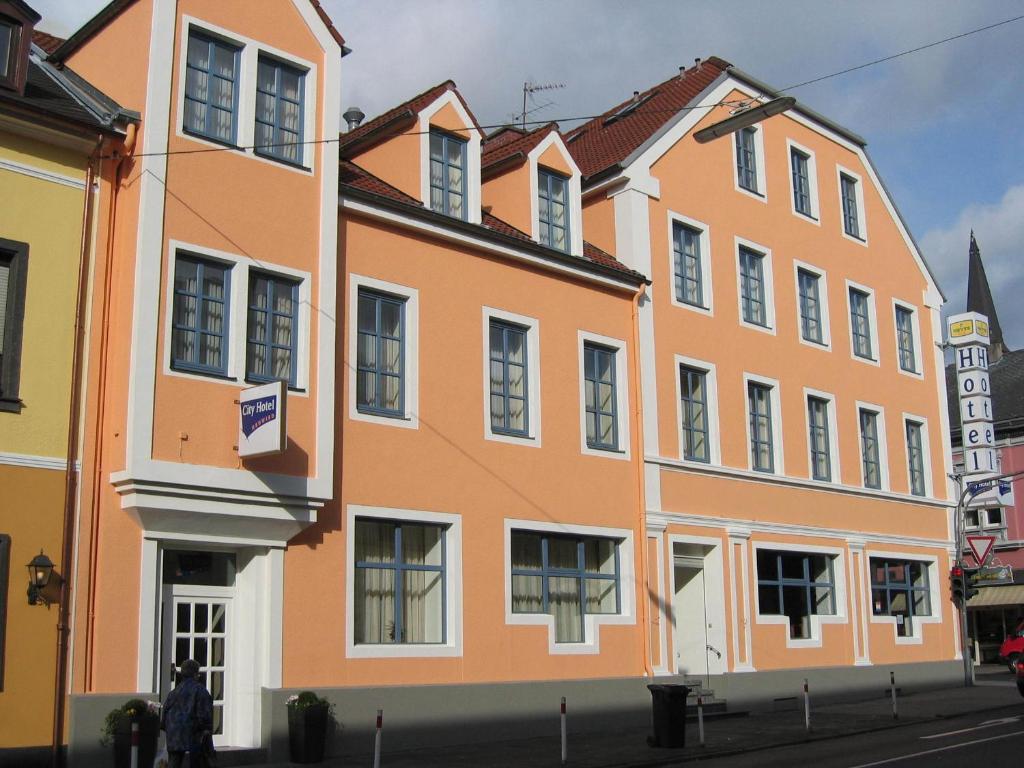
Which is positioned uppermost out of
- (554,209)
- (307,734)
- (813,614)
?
(554,209)

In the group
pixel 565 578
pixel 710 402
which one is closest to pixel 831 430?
pixel 710 402

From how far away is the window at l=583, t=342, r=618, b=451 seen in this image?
75.4 feet

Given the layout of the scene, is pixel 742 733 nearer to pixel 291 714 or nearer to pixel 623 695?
pixel 623 695

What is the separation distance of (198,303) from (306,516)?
3.38 meters

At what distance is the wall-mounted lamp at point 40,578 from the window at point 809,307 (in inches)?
753

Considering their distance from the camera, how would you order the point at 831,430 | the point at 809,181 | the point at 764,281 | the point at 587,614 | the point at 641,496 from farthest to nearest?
1. the point at 809,181
2. the point at 831,430
3. the point at 764,281
4. the point at 641,496
5. the point at 587,614

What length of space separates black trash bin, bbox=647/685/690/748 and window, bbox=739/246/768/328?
1088 centimetres

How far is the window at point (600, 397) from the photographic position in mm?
22969

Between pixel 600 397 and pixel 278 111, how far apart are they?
8427 mm

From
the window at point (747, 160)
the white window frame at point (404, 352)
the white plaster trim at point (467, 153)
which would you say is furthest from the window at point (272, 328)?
the window at point (747, 160)

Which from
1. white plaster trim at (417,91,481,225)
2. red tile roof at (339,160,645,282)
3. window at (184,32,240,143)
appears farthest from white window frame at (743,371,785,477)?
window at (184,32,240,143)

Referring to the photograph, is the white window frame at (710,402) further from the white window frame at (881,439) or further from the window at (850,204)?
the window at (850,204)

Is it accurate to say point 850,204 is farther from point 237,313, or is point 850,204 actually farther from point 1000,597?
point 1000,597

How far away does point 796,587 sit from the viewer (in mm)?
27219
